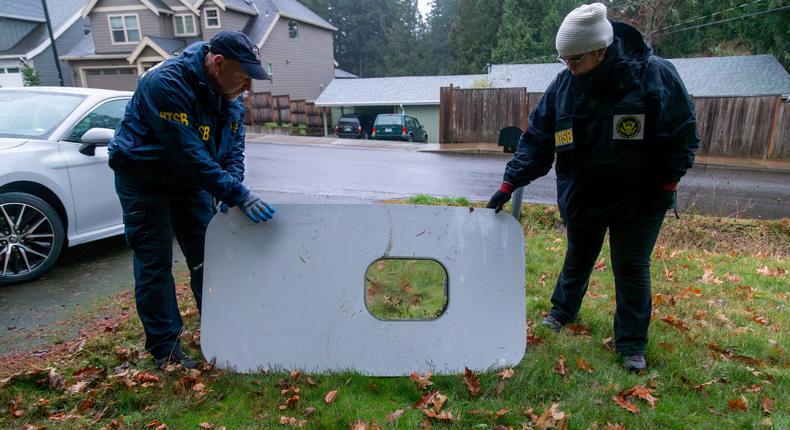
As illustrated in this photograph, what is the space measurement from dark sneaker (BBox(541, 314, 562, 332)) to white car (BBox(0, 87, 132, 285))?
3632mm

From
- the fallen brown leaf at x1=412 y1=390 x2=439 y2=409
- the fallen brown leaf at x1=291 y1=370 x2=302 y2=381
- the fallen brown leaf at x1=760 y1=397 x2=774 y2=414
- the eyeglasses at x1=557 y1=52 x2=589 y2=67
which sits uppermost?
the eyeglasses at x1=557 y1=52 x2=589 y2=67

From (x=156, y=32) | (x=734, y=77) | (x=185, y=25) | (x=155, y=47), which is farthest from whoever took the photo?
(x=185, y=25)

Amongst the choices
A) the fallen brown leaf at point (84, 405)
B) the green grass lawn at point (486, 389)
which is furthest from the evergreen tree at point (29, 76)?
the fallen brown leaf at point (84, 405)

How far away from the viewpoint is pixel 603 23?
7.76 ft

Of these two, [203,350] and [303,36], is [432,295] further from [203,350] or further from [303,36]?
[303,36]

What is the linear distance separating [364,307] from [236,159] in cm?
119

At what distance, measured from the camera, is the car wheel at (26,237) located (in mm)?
3766

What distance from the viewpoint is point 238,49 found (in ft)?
7.86

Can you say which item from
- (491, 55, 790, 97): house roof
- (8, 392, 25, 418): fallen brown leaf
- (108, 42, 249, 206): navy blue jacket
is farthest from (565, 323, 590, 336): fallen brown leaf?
(491, 55, 790, 97): house roof

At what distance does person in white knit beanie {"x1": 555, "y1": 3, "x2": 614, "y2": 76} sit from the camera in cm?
235

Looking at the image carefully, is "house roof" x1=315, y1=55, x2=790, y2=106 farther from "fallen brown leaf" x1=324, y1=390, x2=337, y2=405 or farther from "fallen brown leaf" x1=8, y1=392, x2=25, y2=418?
"fallen brown leaf" x1=8, y1=392, x2=25, y2=418

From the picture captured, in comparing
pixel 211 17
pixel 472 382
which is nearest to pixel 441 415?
pixel 472 382

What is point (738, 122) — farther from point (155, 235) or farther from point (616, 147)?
point (155, 235)

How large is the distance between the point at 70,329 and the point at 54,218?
1216 mm
